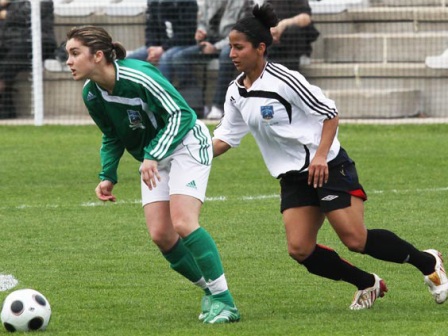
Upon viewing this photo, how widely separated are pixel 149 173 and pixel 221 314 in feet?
2.69

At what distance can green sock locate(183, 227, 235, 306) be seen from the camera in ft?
20.6

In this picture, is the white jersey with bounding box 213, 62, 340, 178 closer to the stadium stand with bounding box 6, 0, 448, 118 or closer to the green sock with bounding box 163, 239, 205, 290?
the green sock with bounding box 163, 239, 205, 290

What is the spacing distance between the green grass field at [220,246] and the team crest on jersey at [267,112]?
1048 mm

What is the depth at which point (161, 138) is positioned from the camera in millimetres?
6281

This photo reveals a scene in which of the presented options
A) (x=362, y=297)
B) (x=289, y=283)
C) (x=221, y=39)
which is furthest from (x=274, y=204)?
(x=221, y=39)

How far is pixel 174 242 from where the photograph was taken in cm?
661

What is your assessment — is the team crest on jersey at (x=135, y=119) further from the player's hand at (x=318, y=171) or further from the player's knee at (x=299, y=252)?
the player's knee at (x=299, y=252)

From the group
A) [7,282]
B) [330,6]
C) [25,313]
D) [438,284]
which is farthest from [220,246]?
[330,6]

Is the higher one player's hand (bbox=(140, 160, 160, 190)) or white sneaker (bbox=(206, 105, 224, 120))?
Answer: player's hand (bbox=(140, 160, 160, 190))

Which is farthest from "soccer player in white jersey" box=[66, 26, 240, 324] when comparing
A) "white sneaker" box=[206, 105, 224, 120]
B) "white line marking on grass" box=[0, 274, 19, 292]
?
"white sneaker" box=[206, 105, 224, 120]

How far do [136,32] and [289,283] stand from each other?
12.0 metres

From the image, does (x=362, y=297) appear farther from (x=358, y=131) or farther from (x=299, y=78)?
(x=358, y=131)

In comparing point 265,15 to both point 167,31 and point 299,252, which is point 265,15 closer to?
point 299,252

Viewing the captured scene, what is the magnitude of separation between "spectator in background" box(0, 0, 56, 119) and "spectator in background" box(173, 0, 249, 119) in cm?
213
